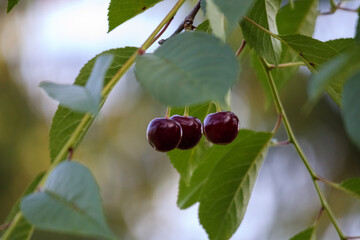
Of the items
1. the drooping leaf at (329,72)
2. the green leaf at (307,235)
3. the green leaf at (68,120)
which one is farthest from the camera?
the green leaf at (307,235)

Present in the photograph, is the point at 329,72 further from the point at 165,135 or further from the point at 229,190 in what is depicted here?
the point at 229,190

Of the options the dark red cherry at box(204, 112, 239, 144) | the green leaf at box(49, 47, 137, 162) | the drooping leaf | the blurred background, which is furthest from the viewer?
the blurred background

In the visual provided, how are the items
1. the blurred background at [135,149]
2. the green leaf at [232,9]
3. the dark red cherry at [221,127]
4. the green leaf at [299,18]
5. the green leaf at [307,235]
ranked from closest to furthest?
the green leaf at [232,9] → the dark red cherry at [221,127] → the green leaf at [307,235] → the green leaf at [299,18] → the blurred background at [135,149]

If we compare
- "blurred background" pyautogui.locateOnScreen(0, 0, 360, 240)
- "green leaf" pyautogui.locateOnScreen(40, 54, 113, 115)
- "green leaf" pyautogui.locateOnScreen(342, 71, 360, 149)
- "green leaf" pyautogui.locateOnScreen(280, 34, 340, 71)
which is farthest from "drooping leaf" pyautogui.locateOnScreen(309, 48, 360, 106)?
"blurred background" pyautogui.locateOnScreen(0, 0, 360, 240)

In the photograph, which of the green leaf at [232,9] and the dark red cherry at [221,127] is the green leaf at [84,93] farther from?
the dark red cherry at [221,127]

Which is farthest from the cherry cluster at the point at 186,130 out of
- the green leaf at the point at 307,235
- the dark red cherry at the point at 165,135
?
the green leaf at the point at 307,235

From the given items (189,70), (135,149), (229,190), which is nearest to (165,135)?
(229,190)

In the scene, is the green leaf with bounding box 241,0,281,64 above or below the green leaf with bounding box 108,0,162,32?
below

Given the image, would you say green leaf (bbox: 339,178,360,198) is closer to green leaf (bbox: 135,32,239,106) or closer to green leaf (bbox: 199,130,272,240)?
green leaf (bbox: 199,130,272,240)

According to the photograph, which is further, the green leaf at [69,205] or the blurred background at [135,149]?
the blurred background at [135,149]
